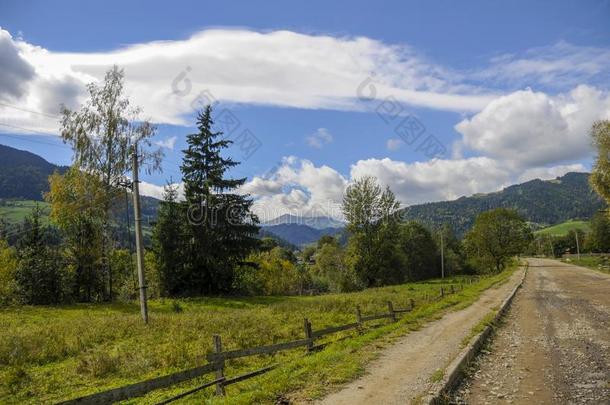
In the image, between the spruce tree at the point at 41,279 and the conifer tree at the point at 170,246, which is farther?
the conifer tree at the point at 170,246

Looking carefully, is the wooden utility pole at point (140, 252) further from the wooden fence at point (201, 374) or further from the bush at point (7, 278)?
the bush at point (7, 278)

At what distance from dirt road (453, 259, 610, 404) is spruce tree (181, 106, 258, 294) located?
90.2ft

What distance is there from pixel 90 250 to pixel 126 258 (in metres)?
24.9

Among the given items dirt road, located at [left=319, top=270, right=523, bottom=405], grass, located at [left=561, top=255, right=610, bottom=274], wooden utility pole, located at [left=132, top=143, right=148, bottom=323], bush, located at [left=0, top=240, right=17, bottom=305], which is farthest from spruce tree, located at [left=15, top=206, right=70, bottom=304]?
grass, located at [left=561, top=255, right=610, bottom=274]

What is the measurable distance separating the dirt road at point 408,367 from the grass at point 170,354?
54 cm

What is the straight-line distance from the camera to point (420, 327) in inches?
833

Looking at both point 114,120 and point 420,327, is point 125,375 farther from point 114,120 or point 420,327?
point 114,120

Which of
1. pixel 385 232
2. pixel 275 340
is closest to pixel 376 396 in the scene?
pixel 275 340

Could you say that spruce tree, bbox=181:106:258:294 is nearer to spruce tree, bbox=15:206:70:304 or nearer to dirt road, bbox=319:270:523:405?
spruce tree, bbox=15:206:70:304

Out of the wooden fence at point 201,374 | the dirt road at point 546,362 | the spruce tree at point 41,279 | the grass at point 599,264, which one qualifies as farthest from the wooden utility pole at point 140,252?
the grass at point 599,264

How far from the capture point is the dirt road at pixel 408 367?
10.3m

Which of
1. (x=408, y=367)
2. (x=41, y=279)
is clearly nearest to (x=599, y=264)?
(x=408, y=367)

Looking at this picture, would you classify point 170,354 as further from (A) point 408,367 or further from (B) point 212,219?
(B) point 212,219

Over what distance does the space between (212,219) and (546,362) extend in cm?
3532
